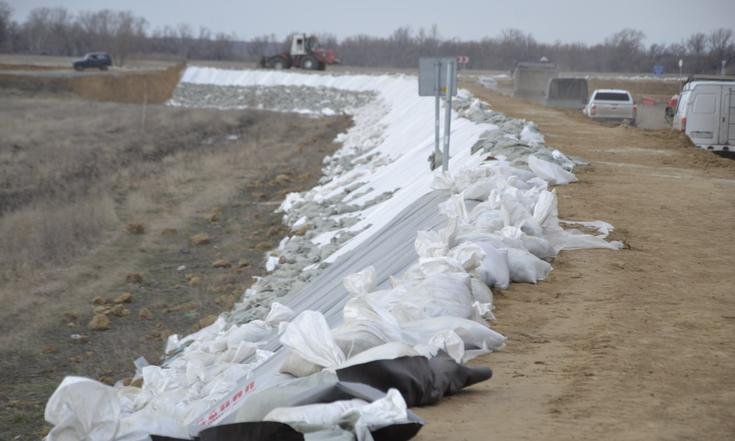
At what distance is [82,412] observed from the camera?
4.70 metres

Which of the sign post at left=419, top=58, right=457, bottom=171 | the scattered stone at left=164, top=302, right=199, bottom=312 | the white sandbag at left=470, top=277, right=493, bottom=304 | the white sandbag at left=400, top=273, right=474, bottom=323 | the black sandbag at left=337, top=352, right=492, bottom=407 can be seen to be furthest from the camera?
the scattered stone at left=164, top=302, right=199, bottom=312

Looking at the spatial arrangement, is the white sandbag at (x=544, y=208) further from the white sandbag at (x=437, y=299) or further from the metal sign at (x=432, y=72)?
the metal sign at (x=432, y=72)

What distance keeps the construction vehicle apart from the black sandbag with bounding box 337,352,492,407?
59399mm

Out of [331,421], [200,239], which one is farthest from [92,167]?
[331,421]

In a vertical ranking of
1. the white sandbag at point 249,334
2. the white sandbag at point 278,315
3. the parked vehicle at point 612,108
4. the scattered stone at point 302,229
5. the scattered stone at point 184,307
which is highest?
the parked vehicle at point 612,108

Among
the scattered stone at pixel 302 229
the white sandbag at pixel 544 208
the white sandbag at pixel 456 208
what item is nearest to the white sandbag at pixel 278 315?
the white sandbag at pixel 456 208

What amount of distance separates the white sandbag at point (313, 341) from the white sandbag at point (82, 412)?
1.00 m

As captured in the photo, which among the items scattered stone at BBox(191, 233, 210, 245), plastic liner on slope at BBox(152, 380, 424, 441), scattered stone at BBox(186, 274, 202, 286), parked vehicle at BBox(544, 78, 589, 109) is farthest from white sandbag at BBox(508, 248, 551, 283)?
parked vehicle at BBox(544, 78, 589, 109)

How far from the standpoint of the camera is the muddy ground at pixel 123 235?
462 inches

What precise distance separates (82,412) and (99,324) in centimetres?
826

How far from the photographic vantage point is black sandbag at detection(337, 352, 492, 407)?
505 centimetres

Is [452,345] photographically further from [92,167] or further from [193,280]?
[92,167]

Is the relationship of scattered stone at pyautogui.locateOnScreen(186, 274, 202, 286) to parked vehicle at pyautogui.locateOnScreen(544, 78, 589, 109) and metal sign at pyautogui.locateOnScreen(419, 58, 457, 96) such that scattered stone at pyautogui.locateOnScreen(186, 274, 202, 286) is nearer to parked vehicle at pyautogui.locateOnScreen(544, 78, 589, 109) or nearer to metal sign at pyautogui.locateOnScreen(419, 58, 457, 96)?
metal sign at pyautogui.locateOnScreen(419, 58, 457, 96)

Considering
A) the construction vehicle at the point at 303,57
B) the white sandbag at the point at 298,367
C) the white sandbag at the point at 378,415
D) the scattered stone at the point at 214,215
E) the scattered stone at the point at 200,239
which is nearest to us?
the white sandbag at the point at 378,415
